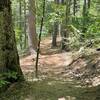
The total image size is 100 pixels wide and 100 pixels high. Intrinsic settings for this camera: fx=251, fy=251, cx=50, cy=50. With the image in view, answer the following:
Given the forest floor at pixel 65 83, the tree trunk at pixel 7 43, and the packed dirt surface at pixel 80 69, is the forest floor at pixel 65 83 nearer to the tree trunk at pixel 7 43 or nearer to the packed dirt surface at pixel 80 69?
the packed dirt surface at pixel 80 69

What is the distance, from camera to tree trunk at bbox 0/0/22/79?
7.57 metres

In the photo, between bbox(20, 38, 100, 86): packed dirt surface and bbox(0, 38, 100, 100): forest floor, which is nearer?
bbox(0, 38, 100, 100): forest floor

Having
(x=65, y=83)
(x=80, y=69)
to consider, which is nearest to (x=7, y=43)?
(x=65, y=83)

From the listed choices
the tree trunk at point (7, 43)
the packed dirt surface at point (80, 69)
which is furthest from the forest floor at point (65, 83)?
the tree trunk at point (7, 43)

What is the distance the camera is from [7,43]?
25.5ft

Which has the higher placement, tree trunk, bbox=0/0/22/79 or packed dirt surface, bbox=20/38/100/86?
tree trunk, bbox=0/0/22/79

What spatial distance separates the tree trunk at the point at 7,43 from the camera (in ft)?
24.8

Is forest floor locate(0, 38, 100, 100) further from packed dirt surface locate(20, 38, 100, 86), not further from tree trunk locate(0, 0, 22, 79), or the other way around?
tree trunk locate(0, 0, 22, 79)

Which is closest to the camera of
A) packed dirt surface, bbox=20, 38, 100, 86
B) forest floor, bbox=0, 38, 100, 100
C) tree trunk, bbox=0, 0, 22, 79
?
forest floor, bbox=0, 38, 100, 100

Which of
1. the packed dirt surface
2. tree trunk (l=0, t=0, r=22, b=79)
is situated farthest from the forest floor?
tree trunk (l=0, t=0, r=22, b=79)

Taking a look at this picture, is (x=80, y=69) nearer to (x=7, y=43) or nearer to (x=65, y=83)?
(x=65, y=83)

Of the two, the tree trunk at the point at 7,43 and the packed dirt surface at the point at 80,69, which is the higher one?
the tree trunk at the point at 7,43

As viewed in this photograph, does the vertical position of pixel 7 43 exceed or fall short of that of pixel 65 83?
it exceeds it

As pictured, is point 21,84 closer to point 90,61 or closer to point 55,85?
point 55,85
